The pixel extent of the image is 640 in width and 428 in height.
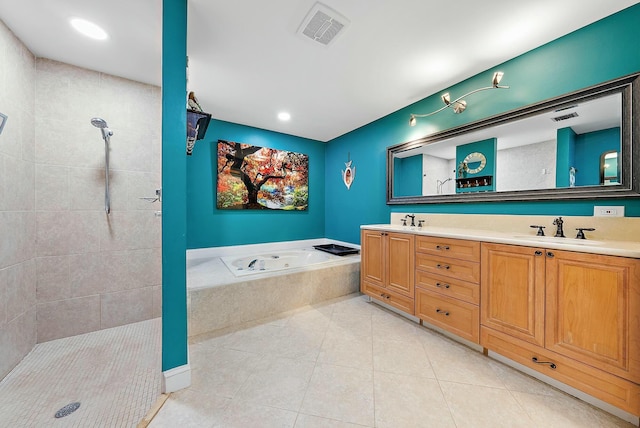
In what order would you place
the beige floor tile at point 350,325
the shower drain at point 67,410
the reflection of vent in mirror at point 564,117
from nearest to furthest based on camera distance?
the shower drain at point 67,410, the reflection of vent in mirror at point 564,117, the beige floor tile at point 350,325

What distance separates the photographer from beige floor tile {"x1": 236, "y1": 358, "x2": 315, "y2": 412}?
4.19 feet

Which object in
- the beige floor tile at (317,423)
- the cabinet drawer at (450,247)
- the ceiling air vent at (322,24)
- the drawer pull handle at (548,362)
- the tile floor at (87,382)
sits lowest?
the tile floor at (87,382)

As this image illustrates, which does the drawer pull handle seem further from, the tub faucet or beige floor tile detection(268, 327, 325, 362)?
the tub faucet

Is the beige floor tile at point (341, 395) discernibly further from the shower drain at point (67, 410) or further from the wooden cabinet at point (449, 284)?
the shower drain at point (67, 410)

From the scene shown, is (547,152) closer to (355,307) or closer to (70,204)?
(355,307)

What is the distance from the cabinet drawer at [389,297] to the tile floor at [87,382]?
196 centimetres

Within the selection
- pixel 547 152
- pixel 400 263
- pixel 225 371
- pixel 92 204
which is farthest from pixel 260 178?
pixel 547 152

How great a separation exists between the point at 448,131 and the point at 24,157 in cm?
368

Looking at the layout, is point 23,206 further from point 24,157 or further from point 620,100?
point 620,100

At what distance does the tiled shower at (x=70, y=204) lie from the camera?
5.22 ft

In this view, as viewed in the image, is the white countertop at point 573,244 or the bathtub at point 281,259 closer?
the white countertop at point 573,244

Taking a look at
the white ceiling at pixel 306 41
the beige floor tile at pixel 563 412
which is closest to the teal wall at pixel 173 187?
the white ceiling at pixel 306 41

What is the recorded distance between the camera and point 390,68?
2084 millimetres

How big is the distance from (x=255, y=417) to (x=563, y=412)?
166 cm
